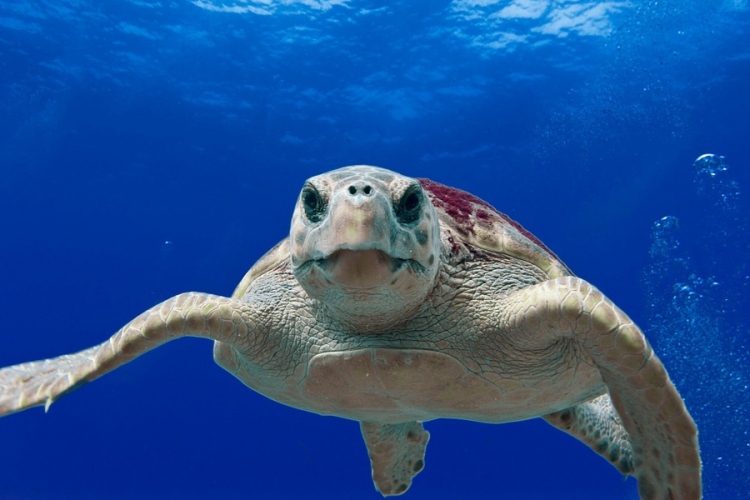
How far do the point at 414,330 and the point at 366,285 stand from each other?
0.64 metres

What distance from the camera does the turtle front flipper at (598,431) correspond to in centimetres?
385

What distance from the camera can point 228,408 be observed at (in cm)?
4769

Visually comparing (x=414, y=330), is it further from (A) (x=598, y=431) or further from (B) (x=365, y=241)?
(A) (x=598, y=431)

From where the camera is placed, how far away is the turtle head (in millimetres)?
1905

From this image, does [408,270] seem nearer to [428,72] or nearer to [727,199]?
[428,72]

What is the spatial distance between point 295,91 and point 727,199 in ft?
81.3

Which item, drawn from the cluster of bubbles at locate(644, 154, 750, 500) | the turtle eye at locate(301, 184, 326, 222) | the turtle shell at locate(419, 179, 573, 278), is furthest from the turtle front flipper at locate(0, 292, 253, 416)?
the cluster of bubbles at locate(644, 154, 750, 500)

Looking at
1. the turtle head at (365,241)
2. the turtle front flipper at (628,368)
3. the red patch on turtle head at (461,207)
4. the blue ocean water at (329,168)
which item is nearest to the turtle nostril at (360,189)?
the turtle head at (365,241)

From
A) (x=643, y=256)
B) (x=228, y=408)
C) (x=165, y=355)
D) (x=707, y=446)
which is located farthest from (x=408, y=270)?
(x=228, y=408)

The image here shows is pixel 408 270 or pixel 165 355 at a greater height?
pixel 165 355

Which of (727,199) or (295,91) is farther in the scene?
(727,199)

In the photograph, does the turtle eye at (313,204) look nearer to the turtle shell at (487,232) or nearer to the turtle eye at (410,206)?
the turtle eye at (410,206)

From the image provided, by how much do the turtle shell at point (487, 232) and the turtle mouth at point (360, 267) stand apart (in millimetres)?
757

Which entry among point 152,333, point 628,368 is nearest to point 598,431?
point 628,368
